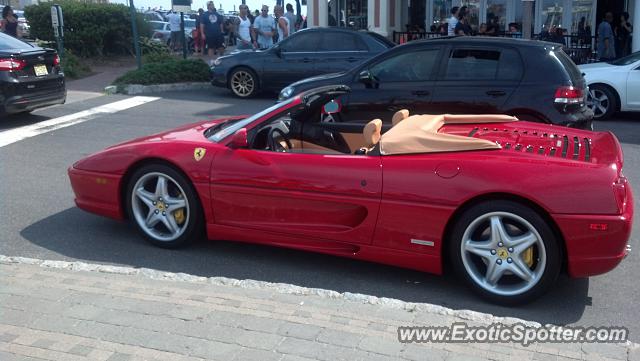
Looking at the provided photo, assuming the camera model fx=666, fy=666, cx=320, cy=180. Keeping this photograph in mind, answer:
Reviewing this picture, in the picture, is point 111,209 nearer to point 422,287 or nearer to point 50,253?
point 50,253

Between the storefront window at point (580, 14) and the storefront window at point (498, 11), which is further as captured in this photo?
the storefront window at point (498, 11)

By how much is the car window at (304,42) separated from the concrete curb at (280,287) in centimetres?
956

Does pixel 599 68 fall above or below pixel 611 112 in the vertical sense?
above

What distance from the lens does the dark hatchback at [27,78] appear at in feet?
32.7

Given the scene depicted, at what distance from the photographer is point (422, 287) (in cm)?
457

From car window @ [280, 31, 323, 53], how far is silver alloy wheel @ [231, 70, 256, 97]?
99cm

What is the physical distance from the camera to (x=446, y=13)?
891 inches

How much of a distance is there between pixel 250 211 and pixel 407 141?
1252 millimetres

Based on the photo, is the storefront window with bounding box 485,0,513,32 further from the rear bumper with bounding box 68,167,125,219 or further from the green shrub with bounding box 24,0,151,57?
the rear bumper with bounding box 68,167,125,219

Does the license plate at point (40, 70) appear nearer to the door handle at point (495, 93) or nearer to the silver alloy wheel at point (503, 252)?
the door handle at point (495, 93)

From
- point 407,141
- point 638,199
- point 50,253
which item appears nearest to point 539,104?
point 638,199

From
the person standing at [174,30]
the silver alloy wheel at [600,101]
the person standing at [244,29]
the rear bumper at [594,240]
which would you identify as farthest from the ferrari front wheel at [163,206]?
the person standing at [174,30]

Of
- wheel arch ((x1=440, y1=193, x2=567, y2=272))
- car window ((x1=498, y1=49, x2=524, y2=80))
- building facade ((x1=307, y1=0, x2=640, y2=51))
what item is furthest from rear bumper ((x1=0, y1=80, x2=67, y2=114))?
building facade ((x1=307, y1=0, x2=640, y2=51))

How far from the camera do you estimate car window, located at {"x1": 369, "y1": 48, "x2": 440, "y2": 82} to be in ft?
27.0
